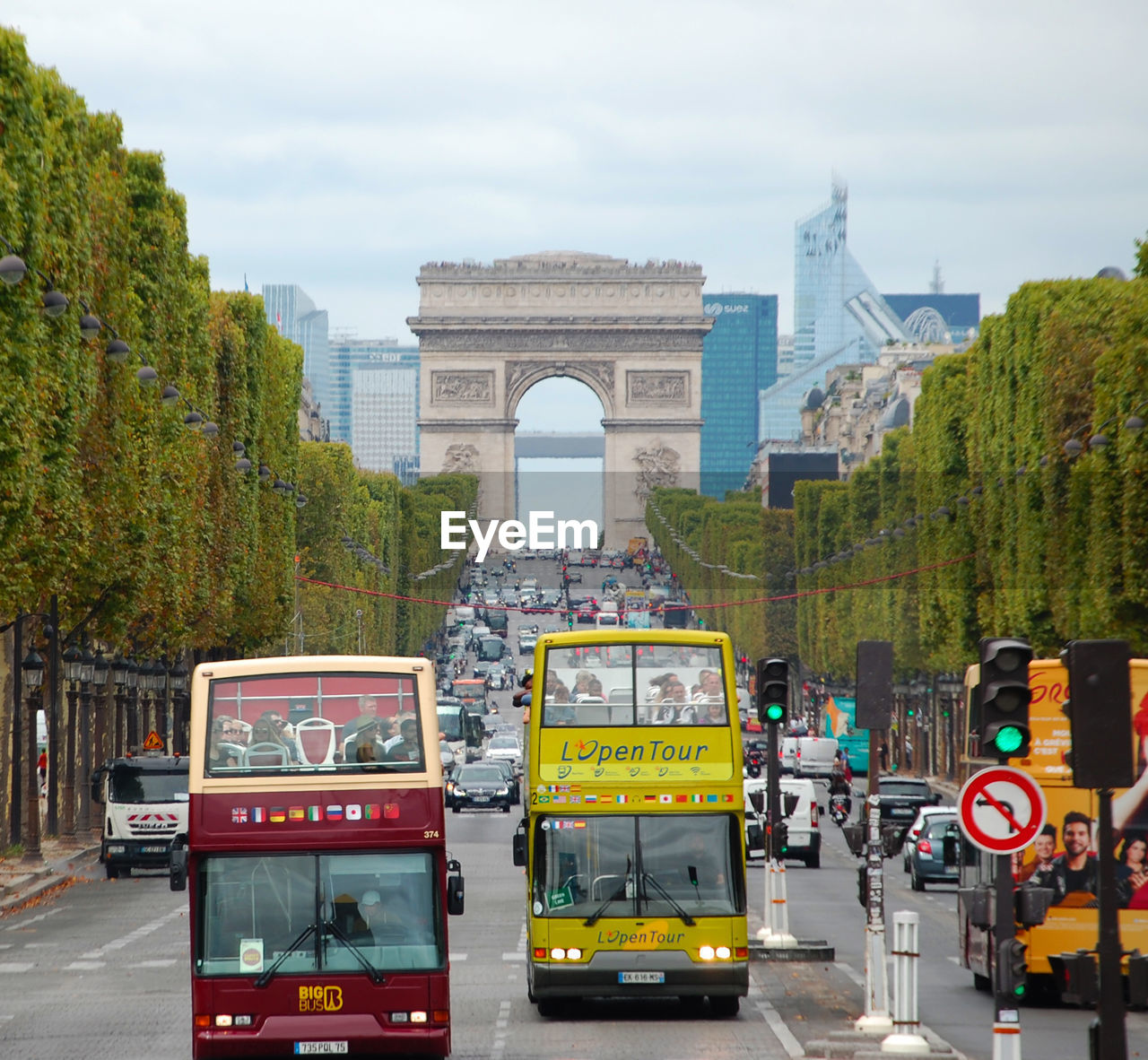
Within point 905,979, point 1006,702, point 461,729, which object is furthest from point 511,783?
point 1006,702

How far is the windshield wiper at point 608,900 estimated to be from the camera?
69.2ft

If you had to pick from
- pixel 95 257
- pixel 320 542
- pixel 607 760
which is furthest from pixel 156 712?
pixel 607 760

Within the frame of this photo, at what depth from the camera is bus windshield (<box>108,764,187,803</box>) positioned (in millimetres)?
40906

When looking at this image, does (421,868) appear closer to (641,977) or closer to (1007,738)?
(641,977)

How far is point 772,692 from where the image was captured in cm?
2575

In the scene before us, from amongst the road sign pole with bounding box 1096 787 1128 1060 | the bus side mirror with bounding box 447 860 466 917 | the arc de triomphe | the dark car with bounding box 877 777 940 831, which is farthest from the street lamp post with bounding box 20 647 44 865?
the arc de triomphe

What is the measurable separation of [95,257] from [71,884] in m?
11.1

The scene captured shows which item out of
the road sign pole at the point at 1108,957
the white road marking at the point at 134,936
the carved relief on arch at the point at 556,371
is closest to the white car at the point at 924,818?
the white road marking at the point at 134,936

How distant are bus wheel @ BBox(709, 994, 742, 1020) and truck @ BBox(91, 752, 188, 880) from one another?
66.0 ft

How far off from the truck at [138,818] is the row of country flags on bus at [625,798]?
20.6 metres

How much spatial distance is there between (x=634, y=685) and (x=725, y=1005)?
341 centimetres

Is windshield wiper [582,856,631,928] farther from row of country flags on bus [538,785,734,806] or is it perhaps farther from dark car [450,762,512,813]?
dark car [450,762,512,813]

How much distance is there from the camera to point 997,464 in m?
57.2

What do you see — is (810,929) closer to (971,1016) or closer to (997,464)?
(971,1016)
